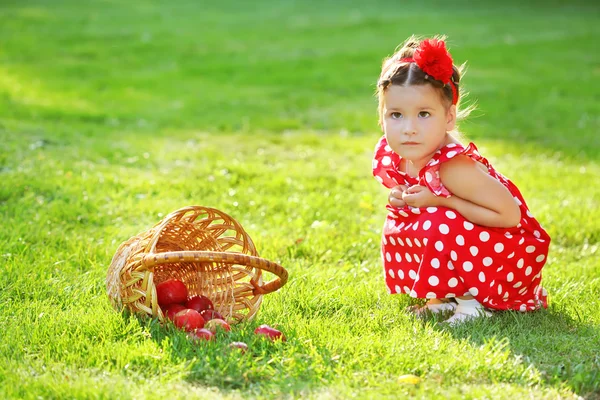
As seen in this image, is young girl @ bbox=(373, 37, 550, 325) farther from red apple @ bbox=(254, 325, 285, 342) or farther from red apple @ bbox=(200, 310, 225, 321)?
red apple @ bbox=(200, 310, 225, 321)

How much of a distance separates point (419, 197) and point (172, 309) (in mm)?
1209

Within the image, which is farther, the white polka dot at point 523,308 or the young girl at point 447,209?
the white polka dot at point 523,308

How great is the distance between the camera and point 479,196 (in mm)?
3604

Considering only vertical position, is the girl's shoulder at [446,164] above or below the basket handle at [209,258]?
above

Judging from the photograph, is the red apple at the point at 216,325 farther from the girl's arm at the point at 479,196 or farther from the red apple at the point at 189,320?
the girl's arm at the point at 479,196

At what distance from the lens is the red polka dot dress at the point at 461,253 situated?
3.62 metres

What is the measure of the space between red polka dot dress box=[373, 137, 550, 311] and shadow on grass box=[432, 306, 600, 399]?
A: 10cm

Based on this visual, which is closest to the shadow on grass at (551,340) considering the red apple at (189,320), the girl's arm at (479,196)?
the girl's arm at (479,196)

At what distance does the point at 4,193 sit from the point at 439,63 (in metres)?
3.26

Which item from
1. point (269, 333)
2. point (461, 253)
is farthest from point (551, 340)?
point (269, 333)

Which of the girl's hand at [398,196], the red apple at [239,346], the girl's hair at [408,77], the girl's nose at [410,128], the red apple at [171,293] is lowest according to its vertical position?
the red apple at [239,346]

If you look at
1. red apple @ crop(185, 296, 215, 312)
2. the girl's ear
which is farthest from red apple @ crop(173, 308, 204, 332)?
the girl's ear

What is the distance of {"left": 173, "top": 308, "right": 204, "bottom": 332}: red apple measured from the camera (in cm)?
336

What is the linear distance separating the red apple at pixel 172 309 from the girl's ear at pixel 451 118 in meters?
1.45
